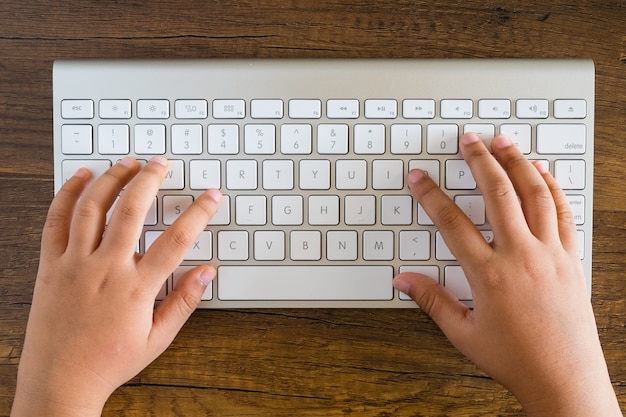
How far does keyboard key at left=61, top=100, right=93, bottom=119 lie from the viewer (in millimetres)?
634

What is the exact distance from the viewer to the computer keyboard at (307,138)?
64 cm

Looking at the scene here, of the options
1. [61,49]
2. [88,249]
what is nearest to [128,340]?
[88,249]

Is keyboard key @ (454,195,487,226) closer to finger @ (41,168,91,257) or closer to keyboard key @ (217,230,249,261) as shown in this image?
keyboard key @ (217,230,249,261)

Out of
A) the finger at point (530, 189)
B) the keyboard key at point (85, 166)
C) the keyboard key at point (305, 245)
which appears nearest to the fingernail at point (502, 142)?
the finger at point (530, 189)

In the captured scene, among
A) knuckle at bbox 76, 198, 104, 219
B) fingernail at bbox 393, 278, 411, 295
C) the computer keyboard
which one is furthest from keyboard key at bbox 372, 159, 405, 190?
knuckle at bbox 76, 198, 104, 219

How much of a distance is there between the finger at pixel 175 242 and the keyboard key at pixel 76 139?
0.13 m

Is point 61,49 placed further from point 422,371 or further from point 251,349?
point 422,371

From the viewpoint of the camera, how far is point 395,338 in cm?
71

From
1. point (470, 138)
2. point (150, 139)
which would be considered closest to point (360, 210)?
point (470, 138)

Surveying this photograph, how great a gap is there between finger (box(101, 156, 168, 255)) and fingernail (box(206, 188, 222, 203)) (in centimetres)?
6

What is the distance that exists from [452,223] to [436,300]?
3.5 inches

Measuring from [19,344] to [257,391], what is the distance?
0.99 ft

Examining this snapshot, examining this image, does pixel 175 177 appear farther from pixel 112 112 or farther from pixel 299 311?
pixel 299 311

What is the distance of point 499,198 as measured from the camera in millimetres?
611
